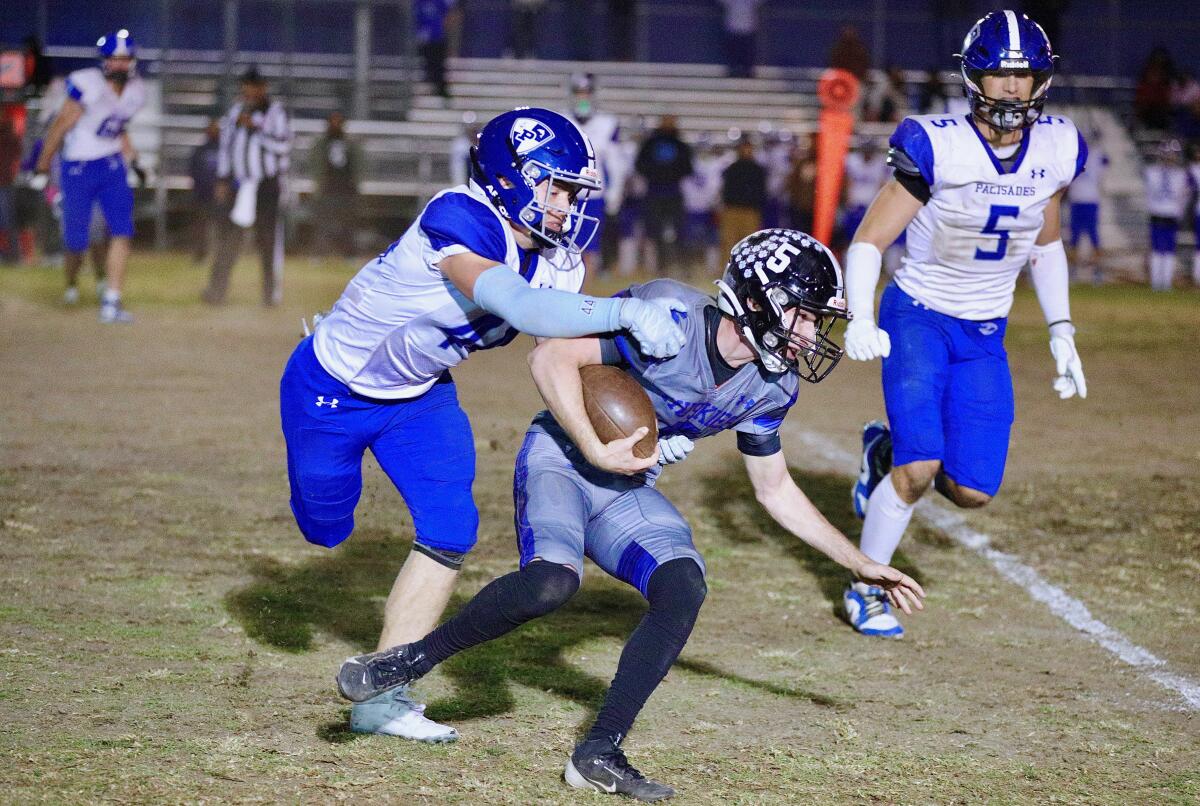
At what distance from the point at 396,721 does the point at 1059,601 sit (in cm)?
285

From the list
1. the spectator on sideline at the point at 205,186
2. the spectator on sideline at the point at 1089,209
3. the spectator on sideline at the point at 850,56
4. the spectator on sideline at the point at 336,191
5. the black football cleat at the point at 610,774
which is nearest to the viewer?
the black football cleat at the point at 610,774

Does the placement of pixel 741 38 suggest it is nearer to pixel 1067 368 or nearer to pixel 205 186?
pixel 205 186

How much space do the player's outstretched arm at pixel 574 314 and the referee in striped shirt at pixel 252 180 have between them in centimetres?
1117

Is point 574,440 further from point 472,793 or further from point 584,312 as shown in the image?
point 472,793

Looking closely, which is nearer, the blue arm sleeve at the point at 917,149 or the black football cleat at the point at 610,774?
the black football cleat at the point at 610,774

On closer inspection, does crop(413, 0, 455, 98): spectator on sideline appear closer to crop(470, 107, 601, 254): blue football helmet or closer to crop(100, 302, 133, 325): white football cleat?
crop(100, 302, 133, 325): white football cleat

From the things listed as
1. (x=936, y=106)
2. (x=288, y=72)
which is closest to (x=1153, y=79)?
(x=936, y=106)

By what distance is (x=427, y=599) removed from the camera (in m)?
4.08

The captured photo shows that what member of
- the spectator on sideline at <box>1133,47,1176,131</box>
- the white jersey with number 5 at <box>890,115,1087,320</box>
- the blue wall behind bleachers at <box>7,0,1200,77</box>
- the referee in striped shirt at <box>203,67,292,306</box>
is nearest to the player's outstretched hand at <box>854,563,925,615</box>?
the white jersey with number 5 at <box>890,115,1087,320</box>

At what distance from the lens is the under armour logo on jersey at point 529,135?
3.91 meters

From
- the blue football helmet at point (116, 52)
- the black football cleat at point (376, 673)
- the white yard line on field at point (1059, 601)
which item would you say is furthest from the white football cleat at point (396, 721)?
the blue football helmet at point (116, 52)

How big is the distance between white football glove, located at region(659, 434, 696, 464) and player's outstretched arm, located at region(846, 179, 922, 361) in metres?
1.21

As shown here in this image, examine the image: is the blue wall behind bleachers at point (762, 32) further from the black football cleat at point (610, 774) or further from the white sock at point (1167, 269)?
the black football cleat at point (610, 774)

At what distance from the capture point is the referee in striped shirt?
14.4 meters
